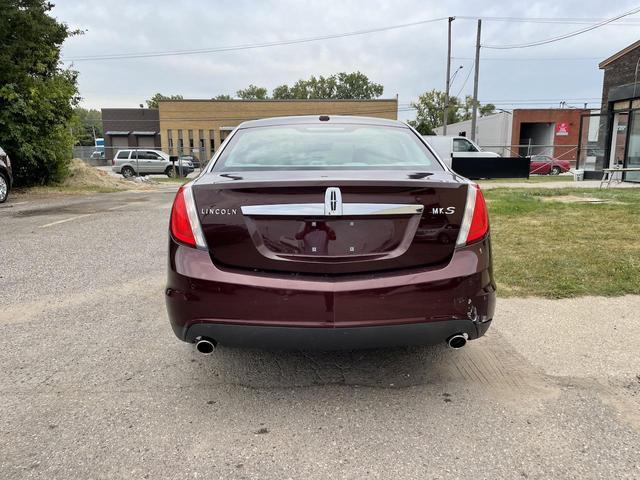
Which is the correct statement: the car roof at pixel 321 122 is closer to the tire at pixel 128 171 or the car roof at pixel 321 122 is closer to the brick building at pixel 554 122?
the tire at pixel 128 171

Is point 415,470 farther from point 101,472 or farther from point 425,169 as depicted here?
point 425,169

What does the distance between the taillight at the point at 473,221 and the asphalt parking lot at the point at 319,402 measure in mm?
931

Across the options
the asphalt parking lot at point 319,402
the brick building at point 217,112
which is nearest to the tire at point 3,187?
the asphalt parking lot at point 319,402

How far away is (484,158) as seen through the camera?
20531mm

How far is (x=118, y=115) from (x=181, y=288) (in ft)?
232

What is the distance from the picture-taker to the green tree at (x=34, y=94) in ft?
45.6

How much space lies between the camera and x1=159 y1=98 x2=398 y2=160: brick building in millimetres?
56344

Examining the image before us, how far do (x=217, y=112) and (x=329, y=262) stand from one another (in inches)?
2252

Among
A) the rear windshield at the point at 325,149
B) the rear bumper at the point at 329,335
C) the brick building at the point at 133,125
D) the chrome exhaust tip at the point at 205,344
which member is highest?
the brick building at the point at 133,125

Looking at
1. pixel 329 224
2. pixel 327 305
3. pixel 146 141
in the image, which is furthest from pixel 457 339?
pixel 146 141

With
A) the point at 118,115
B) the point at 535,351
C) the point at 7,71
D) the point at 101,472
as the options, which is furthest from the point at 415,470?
the point at 118,115

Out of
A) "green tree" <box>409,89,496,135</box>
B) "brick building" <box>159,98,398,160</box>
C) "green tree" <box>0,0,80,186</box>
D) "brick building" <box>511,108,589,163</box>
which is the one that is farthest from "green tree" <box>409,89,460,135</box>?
"green tree" <box>0,0,80,186</box>

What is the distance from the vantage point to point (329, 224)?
8.14ft

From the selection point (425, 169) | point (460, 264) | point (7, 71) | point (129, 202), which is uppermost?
point (7, 71)
